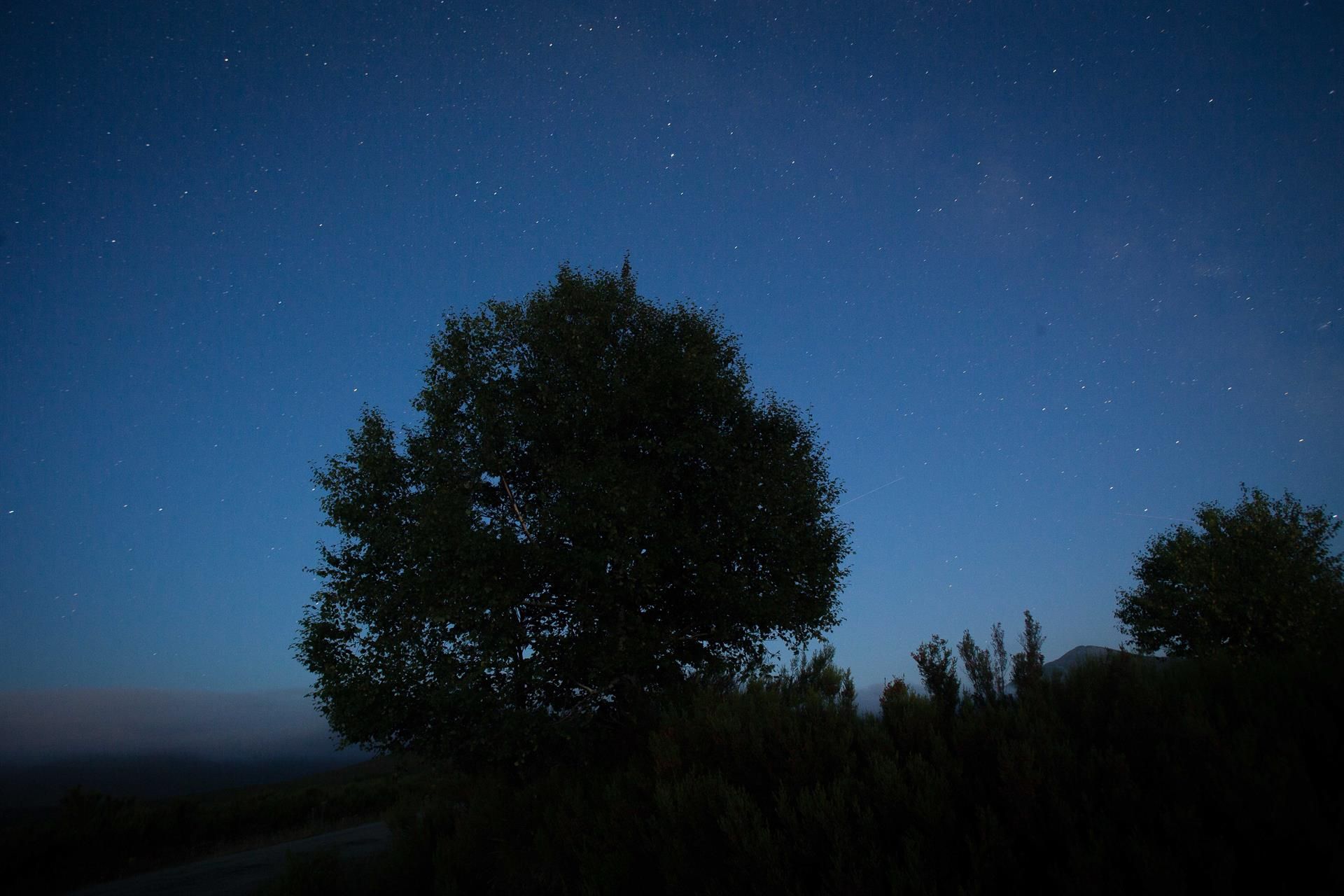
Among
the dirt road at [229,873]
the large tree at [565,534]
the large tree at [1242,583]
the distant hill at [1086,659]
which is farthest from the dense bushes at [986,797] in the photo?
the large tree at [1242,583]

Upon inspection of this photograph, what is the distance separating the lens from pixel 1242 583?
30719 mm

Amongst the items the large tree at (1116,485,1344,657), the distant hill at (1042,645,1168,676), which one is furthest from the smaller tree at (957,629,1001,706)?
the large tree at (1116,485,1344,657)

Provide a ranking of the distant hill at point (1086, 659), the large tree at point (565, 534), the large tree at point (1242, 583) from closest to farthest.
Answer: the distant hill at point (1086, 659) < the large tree at point (565, 534) < the large tree at point (1242, 583)

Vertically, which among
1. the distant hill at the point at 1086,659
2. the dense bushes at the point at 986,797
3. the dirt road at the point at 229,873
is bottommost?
the dirt road at the point at 229,873

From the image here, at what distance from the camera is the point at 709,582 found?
541 inches

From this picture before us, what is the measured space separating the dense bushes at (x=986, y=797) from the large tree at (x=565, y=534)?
2826 millimetres

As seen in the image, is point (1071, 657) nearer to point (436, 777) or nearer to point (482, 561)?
point (482, 561)

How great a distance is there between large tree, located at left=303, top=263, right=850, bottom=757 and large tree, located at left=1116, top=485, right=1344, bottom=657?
2756cm

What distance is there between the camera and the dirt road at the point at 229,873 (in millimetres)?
13812

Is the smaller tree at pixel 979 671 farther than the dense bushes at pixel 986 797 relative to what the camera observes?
Yes

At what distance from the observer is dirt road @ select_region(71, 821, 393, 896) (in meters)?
13.8

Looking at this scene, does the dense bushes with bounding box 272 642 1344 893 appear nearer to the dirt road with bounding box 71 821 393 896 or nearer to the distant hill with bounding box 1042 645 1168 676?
the distant hill with bounding box 1042 645 1168 676

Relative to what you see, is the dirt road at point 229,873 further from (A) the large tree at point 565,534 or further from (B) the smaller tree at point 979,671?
(B) the smaller tree at point 979,671

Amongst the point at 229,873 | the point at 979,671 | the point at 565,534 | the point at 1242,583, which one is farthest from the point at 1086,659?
the point at 1242,583
